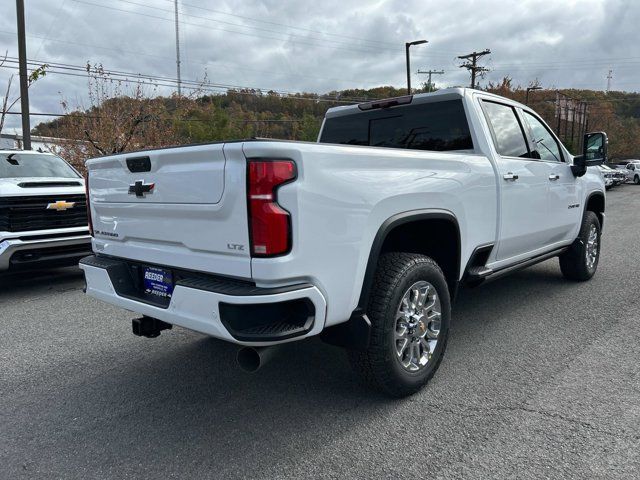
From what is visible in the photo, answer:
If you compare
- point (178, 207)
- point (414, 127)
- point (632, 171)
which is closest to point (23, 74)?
point (414, 127)

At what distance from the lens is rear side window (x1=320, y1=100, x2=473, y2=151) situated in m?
4.05

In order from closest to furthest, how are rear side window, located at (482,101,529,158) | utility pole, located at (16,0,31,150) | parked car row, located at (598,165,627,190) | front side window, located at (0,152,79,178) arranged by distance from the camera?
1. rear side window, located at (482,101,529,158)
2. front side window, located at (0,152,79,178)
3. utility pole, located at (16,0,31,150)
4. parked car row, located at (598,165,627,190)

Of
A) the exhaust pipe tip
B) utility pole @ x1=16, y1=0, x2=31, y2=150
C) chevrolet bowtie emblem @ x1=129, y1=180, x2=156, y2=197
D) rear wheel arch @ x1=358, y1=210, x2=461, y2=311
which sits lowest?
the exhaust pipe tip

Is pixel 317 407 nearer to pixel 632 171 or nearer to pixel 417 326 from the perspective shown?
pixel 417 326

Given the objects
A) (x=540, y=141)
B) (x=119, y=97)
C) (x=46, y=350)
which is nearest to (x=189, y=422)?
(x=46, y=350)

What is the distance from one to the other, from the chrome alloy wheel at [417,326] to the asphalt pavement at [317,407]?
258 millimetres

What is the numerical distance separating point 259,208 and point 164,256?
0.84 m

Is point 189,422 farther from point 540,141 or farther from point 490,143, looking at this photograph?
point 540,141

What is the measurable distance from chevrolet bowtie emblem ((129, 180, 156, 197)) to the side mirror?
445 centimetres

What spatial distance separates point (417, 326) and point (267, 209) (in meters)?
1.40

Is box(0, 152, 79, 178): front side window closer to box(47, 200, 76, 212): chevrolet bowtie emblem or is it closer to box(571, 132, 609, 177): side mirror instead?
box(47, 200, 76, 212): chevrolet bowtie emblem

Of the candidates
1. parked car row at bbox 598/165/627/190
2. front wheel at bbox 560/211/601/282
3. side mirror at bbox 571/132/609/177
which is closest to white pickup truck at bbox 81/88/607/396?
side mirror at bbox 571/132/609/177

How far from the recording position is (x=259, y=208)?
7.58 feet

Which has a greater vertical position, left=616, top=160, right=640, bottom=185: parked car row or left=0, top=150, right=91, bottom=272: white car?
left=616, top=160, right=640, bottom=185: parked car row
